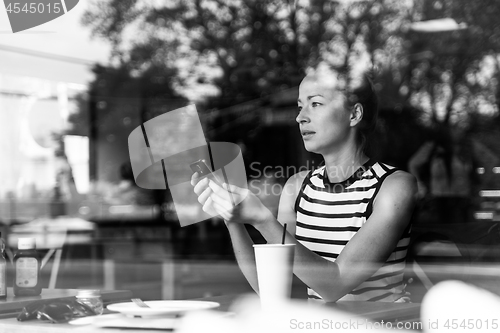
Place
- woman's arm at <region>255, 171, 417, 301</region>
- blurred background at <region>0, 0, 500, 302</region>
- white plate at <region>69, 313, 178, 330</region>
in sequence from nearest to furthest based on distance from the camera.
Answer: white plate at <region>69, 313, 178, 330</region>
woman's arm at <region>255, 171, 417, 301</region>
blurred background at <region>0, 0, 500, 302</region>

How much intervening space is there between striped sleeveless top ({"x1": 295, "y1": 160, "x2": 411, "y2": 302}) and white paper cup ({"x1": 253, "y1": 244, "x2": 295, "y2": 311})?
482mm

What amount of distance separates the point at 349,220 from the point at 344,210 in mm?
30

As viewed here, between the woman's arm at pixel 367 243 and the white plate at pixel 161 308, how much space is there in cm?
19

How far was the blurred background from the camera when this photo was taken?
2254mm

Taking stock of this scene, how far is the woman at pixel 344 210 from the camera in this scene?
1.35 m

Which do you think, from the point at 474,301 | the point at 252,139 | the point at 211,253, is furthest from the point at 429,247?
the point at 211,253

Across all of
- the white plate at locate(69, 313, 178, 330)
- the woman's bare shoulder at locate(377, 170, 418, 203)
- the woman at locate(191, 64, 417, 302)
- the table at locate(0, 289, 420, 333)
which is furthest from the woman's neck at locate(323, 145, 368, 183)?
the white plate at locate(69, 313, 178, 330)

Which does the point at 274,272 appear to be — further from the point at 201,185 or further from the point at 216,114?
the point at 216,114

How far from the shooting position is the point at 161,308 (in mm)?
1059

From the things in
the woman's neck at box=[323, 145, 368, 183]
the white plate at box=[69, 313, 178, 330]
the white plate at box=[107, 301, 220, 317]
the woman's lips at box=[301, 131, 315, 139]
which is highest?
the woman's lips at box=[301, 131, 315, 139]

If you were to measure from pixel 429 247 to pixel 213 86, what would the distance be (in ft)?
6.78

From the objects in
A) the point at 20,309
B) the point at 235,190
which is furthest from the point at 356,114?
the point at 20,309

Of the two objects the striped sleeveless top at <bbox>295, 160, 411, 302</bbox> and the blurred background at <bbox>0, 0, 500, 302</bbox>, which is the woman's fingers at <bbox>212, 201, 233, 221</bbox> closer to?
the striped sleeveless top at <bbox>295, 160, 411, 302</bbox>

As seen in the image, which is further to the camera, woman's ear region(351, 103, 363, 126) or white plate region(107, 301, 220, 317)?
woman's ear region(351, 103, 363, 126)
